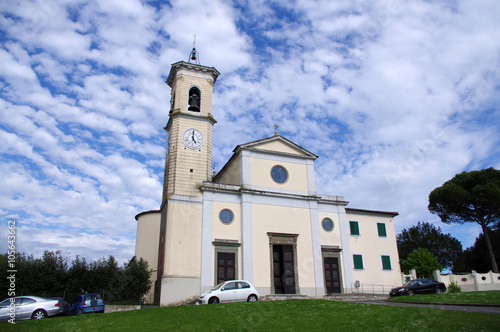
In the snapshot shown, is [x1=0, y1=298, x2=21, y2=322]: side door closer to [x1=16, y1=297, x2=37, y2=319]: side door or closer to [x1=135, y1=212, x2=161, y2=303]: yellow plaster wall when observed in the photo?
[x1=16, y1=297, x2=37, y2=319]: side door

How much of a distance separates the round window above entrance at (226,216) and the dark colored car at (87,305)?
8181 millimetres

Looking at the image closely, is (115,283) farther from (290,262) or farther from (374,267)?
(374,267)

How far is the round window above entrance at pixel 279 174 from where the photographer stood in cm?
2488

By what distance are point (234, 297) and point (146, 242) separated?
35.6 feet

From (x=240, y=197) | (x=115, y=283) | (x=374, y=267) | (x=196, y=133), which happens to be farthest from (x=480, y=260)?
(x=115, y=283)

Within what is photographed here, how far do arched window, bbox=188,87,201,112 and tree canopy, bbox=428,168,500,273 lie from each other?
25.8 meters

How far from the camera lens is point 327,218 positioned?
2547 centimetres

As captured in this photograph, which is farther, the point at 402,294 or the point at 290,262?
the point at 290,262

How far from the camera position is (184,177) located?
2273 centimetres

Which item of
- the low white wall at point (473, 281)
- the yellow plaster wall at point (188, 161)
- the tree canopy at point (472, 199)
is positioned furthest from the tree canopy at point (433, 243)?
the yellow plaster wall at point (188, 161)

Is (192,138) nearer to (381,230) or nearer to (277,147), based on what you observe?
(277,147)

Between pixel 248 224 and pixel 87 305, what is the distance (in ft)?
32.6

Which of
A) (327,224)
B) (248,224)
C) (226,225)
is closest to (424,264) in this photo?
(327,224)

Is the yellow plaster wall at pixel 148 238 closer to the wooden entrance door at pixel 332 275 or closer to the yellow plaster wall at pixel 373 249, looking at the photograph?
the wooden entrance door at pixel 332 275
